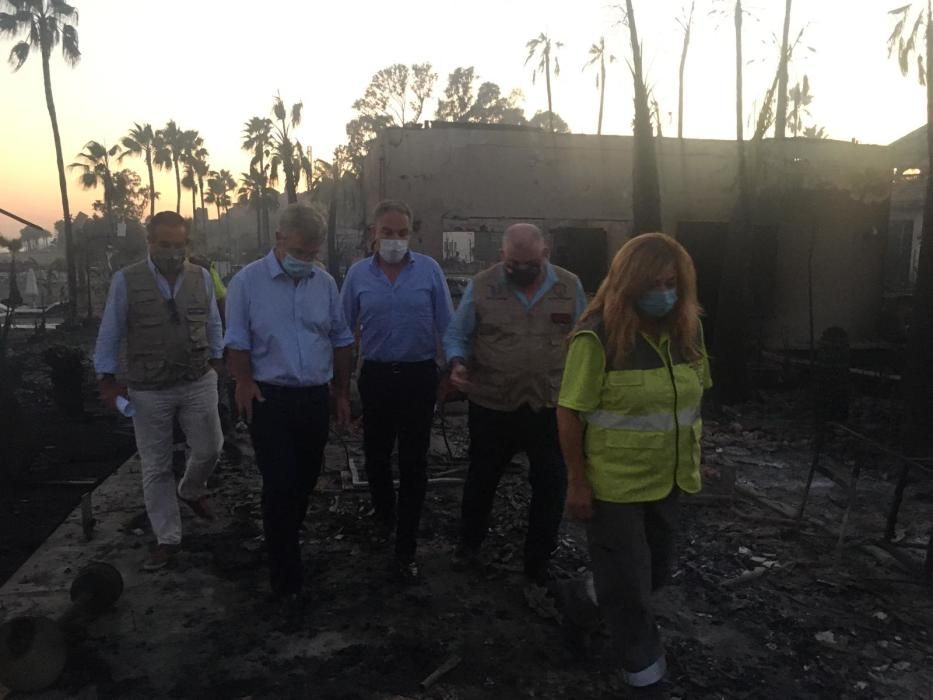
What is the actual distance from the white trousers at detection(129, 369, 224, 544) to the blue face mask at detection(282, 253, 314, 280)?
105cm

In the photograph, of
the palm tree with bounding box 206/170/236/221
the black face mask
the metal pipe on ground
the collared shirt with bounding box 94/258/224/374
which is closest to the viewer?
the metal pipe on ground

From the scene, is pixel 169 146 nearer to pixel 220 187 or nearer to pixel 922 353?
pixel 220 187

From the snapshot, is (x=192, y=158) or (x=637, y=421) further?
(x=192, y=158)

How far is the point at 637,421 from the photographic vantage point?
2.59m

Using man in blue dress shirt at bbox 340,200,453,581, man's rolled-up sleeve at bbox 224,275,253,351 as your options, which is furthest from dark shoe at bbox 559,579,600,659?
man's rolled-up sleeve at bbox 224,275,253,351

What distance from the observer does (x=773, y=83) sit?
11523 millimetres

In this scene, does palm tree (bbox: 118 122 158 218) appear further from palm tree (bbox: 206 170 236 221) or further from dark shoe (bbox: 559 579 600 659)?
dark shoe (bbox: 559 579 600 659)

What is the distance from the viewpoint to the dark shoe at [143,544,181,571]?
163 inches

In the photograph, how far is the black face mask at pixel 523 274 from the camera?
3736 millimetres

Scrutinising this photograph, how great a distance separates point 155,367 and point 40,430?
17.8 feet

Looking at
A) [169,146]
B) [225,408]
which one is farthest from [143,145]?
[225,408]

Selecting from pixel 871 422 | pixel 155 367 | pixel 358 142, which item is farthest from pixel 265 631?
pixel 358 142

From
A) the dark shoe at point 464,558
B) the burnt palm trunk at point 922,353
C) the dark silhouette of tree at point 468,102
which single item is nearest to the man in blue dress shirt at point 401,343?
the dark shoe at point 464,558

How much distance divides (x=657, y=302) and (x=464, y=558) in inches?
86.3
